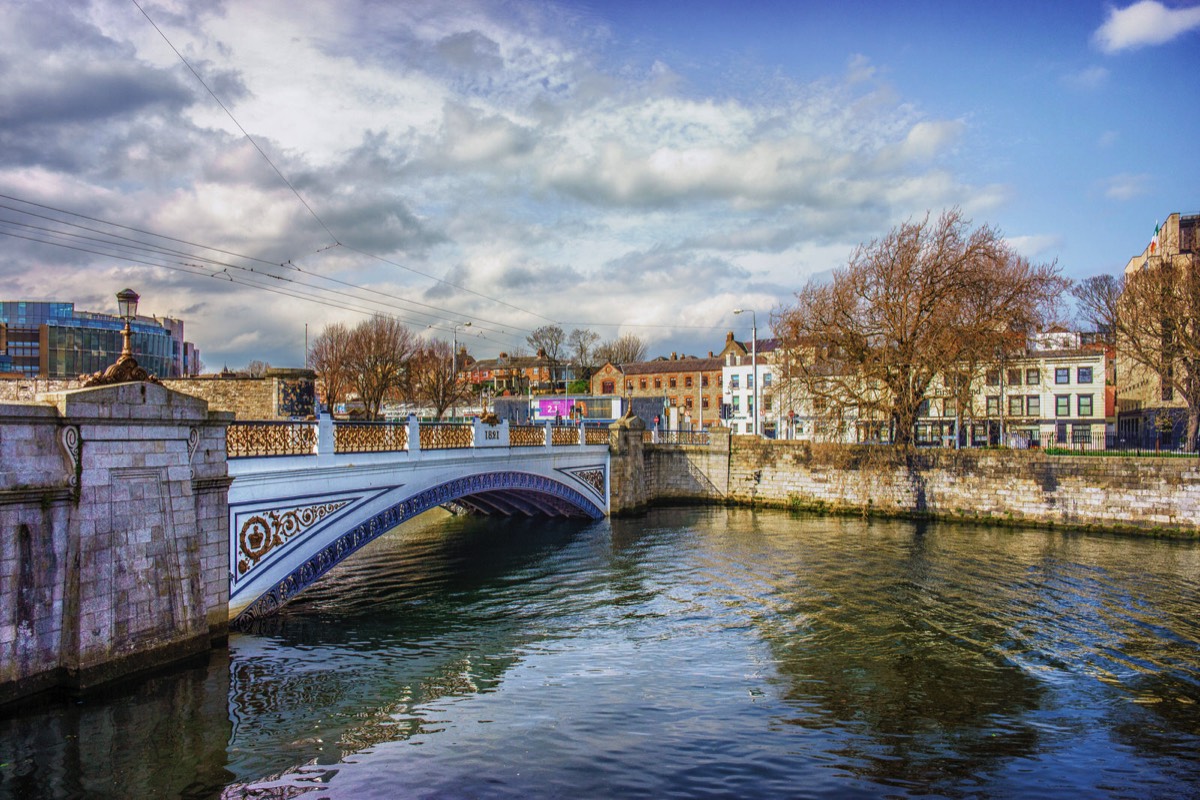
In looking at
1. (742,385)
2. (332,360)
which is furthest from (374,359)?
(742,385)

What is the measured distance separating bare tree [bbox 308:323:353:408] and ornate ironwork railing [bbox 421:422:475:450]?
33.9 meters

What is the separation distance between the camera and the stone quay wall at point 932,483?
27719 mm

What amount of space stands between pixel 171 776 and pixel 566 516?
23627mm

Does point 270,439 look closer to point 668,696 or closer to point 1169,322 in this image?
point 668,696

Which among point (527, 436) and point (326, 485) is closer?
point (326, 485)

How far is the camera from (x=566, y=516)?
31.6 metres

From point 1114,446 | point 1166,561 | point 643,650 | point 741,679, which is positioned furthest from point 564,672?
point 1114,446

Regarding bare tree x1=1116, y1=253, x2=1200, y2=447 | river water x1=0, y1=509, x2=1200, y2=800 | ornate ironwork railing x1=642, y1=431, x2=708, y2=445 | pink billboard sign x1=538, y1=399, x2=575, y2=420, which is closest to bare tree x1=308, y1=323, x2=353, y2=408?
pink billboard sign x1=538, y1=399, x2=575, y2=420

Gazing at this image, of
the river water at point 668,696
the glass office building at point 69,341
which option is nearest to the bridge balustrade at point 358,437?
the river water at point 668,696

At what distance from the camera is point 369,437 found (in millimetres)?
16266

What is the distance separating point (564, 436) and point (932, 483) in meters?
17.1

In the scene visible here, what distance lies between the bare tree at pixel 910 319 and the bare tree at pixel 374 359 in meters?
30.0

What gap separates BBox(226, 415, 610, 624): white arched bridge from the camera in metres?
12.9

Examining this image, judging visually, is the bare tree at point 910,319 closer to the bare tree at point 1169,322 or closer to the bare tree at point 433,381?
the bare tree at point 1169,322
